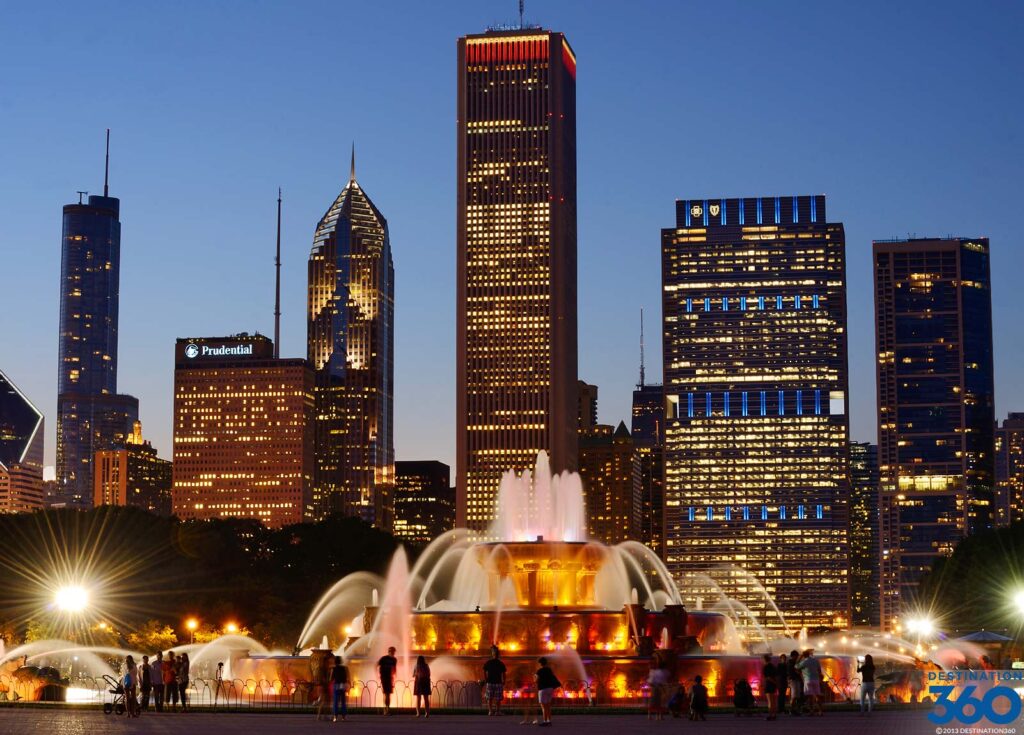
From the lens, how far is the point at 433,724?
35906 mm

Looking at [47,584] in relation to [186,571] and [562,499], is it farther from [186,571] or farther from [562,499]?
[562,499]

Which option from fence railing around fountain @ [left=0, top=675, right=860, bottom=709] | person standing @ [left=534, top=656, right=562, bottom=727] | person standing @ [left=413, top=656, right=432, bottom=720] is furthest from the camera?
fence railing around fountain @ [left=0, top=675, right=860, bottom=709]

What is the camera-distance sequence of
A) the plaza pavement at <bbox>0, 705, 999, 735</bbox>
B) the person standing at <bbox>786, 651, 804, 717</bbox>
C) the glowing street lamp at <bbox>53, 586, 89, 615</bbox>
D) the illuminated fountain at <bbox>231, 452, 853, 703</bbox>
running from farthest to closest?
the glowing street lamp at <bbox>53, 586, 89, 615</bbox> → the illuminated fountain at <bbox>231, 452, 853, 703</bbox> → the person standing at <bbox>786, 651, 804, 717</bbox> → the plaza pavement at <bbox>0, 705, 999, 735</bbox>

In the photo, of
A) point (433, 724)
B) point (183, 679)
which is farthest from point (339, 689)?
point (183, 679)

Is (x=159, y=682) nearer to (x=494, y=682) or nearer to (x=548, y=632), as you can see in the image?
(x=494, y=682)

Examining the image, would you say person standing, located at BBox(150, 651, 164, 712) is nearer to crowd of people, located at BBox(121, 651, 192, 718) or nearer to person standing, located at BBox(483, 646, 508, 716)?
crowd of people, located at BBox(121, 651, 192, 718)

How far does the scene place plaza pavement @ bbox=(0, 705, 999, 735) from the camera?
111ft

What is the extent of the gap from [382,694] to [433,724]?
8738 mm

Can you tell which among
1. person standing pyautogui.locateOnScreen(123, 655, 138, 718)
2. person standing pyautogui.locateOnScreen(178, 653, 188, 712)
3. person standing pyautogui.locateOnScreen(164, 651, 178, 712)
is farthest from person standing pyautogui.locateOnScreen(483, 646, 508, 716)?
person standing pyautogui.locateOnScreen(164, 651, 178, 712)

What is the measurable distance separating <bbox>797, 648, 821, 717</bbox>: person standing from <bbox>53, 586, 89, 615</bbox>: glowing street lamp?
4706cm

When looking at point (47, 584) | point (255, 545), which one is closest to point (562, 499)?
point (47, 584)

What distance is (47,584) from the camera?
101m

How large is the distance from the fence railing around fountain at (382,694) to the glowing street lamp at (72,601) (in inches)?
1251

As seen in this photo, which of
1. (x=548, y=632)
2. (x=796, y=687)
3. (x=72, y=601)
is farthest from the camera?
(x=72, y=601)
